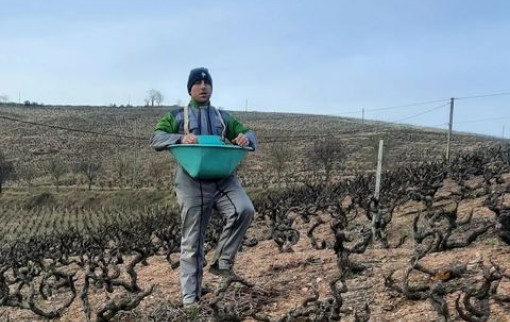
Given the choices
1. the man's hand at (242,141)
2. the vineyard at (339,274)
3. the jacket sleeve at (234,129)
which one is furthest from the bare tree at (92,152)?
the man's hand at (242,141)

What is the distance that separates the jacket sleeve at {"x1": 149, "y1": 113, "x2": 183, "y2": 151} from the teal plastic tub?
7 cm

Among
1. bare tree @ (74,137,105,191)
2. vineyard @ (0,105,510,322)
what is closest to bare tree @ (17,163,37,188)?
bare tree @ (74,137,105,191)

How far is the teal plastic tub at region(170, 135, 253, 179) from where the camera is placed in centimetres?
395

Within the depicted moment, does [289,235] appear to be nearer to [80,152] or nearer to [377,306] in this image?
[377,306]

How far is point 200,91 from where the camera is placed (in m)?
4.27

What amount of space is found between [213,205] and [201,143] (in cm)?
51

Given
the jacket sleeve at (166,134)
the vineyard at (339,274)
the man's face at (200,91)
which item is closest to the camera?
the vineyard at (339,274)

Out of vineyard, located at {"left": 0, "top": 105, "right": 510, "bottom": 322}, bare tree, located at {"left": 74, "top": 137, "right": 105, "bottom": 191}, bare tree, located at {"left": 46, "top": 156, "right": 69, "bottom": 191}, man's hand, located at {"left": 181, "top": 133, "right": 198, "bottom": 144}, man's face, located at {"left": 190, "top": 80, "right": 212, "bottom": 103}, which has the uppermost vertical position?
man's face, located at {"left": 190, "top": 80, "right": 212, "bottom": 103}

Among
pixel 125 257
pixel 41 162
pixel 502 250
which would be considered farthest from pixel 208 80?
pixel 41 162

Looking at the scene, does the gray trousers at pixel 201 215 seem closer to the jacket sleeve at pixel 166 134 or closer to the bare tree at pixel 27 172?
the jacket sleeve at pixel 166 134

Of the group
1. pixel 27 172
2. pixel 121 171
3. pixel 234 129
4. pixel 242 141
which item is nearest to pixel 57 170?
pixel 121 171

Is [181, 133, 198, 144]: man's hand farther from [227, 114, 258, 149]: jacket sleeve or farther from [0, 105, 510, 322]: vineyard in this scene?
[0, 105, 510, 322]: vineyard

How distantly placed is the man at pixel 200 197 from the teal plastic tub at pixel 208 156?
0.11m

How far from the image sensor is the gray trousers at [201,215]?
4.16 metres
